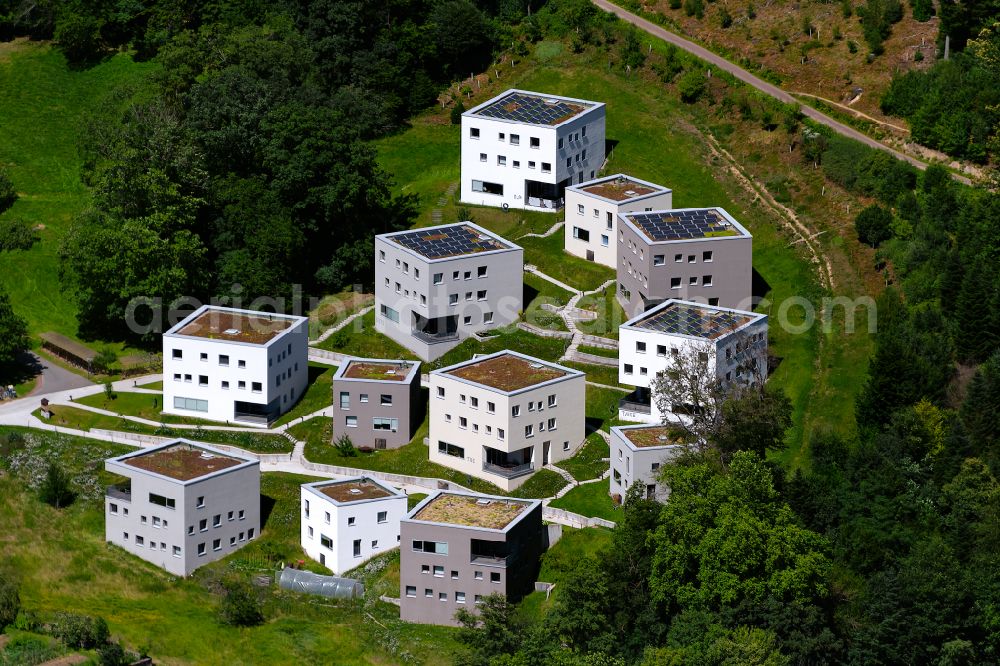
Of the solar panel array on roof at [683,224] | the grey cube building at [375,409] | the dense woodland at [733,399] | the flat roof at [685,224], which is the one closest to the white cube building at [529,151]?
the dense woodland at [733,399]

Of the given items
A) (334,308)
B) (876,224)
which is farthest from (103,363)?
(876,224)

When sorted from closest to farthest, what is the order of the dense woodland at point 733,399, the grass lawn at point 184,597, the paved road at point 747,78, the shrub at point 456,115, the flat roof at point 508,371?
the dense woodland at point 733,399
the grass lawn at point 184,597
the flat roof at point 508,371
the paved road at point 747,78
the shrub at point 456,115

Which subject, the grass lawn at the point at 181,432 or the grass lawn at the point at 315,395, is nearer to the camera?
the grass lawn at the point at 181,432

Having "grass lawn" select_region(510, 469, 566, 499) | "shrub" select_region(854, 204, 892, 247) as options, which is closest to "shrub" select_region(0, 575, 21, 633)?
"grass lawn" select_region(510, 469, 566, 499)

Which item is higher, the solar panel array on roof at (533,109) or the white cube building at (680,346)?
the solar panel array on roof at (533,109)

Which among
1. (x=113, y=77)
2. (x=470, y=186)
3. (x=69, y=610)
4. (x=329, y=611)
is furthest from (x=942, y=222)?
(x=113, y=77)

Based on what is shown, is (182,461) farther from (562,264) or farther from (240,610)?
(562,264)

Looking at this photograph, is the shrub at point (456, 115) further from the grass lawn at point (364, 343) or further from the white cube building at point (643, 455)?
the white cube building at point (643, 455)

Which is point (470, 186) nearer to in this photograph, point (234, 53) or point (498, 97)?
point (498, 97)
